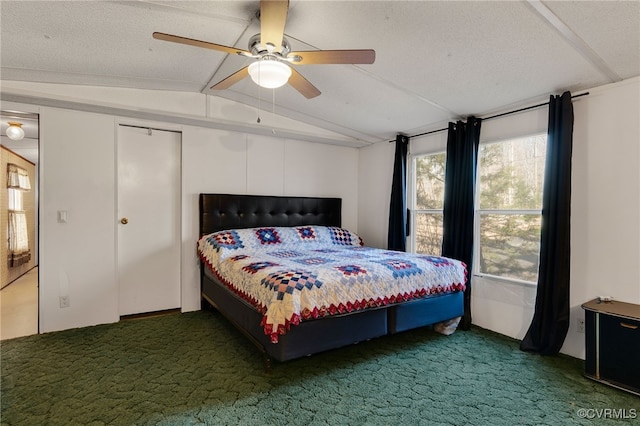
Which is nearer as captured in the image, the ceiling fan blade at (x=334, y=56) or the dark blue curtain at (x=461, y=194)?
the ceiling fan blade at (x=334, y=56)

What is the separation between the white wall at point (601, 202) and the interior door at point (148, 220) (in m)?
3.65

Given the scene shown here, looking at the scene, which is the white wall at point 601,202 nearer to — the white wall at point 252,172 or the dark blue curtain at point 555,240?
the dark blue curtain at point 555,240

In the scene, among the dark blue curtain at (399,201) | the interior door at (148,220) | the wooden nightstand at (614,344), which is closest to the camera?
the wooden nightstand at (614,344)

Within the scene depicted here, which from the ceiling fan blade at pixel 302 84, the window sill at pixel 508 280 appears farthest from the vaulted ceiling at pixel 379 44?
the window sill at pixel 508 280

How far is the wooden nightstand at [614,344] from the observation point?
6.79ft

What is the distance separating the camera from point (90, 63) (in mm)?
2617

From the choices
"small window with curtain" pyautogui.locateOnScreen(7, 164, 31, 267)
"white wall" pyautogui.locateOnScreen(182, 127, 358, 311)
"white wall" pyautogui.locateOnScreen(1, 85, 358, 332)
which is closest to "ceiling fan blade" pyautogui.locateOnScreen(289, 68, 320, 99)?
"white wall" pyautogui.locateOnScreen(1, 85, 358, 332)

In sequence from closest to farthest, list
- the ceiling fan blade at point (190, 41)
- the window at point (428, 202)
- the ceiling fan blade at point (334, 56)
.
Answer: the ceiling fan blade at point (190, 41), the ceiling fan blade at point (334, 56), the window at point (428, 202)

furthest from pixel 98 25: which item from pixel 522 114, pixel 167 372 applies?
pixel 522 114

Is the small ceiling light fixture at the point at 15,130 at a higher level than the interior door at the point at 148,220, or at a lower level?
higher

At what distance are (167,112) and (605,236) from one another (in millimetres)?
4115

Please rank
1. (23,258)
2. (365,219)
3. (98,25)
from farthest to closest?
(23,258) < (365,219) < (98,25)

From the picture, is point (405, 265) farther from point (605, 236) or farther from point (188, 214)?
point (188, 214)

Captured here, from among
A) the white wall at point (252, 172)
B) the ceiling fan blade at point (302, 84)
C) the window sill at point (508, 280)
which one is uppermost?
the ceiling fan blade at point (302, 84)
